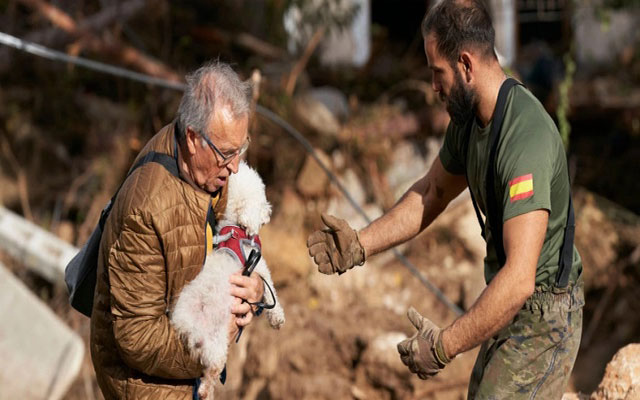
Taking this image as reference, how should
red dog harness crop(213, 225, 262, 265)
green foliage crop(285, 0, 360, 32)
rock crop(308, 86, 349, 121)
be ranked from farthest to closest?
green foliage crop(285, 0, 360, 32)
rock crop(308, 86, 349, 121)
red dog harness crop(213, 225, 262, 265)

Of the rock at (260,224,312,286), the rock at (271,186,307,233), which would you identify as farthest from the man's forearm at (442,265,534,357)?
the rock at (271,186,307,233)

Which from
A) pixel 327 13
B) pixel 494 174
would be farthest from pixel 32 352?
pixel 327 13

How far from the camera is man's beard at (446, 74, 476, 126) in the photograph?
2998mm

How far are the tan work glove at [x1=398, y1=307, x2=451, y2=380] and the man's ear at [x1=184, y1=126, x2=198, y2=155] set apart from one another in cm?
109

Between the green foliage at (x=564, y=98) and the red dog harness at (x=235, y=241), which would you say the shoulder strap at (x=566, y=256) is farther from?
the green foliage at (x=564, y=98)

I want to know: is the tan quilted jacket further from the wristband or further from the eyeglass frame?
Result: the wristband

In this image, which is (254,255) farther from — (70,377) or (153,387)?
(70,377)

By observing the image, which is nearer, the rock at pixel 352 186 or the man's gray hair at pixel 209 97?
the man's gray hair at pixel 209 97

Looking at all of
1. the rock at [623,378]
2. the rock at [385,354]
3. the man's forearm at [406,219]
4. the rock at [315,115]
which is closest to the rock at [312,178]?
the rock at [315,115]

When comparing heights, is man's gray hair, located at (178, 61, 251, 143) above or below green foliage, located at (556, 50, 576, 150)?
above

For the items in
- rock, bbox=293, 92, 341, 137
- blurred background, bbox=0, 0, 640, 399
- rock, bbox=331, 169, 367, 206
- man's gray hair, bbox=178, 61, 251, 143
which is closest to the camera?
man's gray hair, bbox=178, 61, 251, 143

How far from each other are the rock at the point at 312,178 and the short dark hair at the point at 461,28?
5.29 metres

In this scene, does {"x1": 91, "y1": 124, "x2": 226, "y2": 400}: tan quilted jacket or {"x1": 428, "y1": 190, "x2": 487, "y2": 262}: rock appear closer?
{"x1": 91, "y1": 124, "x2": 226, "y2": 400}: tan quilted jacket

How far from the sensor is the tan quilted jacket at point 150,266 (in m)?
2.65
